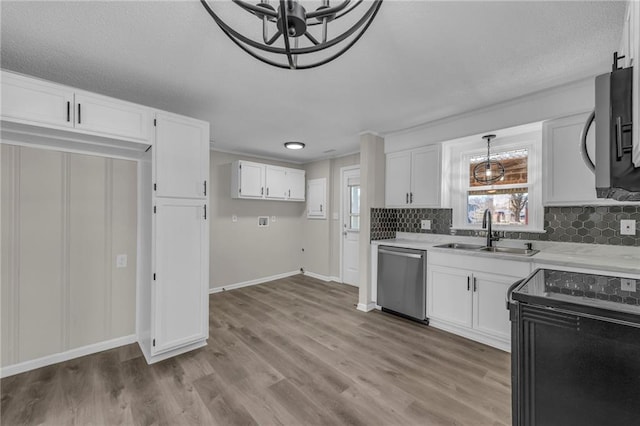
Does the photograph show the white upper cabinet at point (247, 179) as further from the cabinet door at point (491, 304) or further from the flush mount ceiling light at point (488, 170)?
the cabinet door at point (491, 304)

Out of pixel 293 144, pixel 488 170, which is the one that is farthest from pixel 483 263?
pixel 293 144

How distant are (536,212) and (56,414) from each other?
454 centimetres

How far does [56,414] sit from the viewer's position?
1.82 metres

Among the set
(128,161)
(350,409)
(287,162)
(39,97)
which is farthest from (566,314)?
(287,162)

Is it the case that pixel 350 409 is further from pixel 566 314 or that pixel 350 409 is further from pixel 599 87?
pixel 599 87

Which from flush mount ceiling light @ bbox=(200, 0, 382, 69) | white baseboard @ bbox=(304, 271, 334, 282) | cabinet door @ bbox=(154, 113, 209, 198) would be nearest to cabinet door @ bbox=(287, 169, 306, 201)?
white baseboard @ bbox=(304, 271, 334, 282)

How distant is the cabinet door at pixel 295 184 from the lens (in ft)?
17.6

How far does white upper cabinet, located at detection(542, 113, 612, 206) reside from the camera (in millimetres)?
2369

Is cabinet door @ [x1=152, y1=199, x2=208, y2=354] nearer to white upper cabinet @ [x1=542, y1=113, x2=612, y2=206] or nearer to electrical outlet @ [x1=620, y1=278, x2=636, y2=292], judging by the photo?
electrical outlet @ [x1=620, y1=278, x2=636, y2=292]

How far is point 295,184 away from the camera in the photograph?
5.48 metres

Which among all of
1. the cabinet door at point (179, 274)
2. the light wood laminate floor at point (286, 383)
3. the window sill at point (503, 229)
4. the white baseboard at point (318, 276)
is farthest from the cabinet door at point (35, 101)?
the white baseboard at point (318, 276)

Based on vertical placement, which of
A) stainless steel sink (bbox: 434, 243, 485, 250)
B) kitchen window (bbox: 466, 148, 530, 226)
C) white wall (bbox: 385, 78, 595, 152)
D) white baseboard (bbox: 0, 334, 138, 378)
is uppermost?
white wall (bbox: 385, 78, 595, 152)

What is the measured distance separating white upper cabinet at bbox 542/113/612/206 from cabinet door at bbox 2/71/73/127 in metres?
4.07

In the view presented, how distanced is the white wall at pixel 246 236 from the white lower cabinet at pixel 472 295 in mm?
3142
